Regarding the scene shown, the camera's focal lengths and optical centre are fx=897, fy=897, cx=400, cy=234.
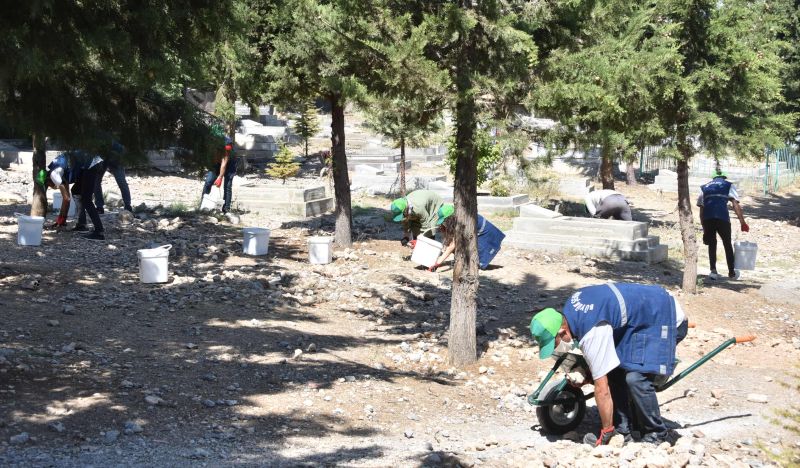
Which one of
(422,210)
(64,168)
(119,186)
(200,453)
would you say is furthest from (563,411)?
(119,186)

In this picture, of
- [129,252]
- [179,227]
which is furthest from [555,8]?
[179,227]

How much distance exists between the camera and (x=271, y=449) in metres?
5.88

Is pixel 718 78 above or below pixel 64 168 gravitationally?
above

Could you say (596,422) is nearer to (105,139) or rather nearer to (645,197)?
(105,139)

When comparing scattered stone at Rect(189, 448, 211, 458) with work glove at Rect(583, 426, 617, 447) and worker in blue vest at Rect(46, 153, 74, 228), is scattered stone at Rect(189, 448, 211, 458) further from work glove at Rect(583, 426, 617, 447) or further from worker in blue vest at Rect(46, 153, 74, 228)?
worker in blue vest at Rect(46, 153, 74, 228)

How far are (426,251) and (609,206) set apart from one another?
4.37 metres

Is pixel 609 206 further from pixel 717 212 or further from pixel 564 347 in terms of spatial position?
pixel 564 347

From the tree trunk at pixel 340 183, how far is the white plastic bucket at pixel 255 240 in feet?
4.88

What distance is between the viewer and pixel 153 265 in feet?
33.7

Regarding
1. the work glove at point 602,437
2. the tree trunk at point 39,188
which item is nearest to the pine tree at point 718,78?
the work glove at point 602,437

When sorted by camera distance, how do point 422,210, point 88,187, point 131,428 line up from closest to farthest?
1. point 131,428
2. point 88,187
3. point 422,210

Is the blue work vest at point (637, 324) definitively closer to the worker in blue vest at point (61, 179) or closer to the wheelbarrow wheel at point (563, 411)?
the wheelbarrow wheel at point (563, 411)

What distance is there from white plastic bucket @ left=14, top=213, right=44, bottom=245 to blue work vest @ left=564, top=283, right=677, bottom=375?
26.7 feet

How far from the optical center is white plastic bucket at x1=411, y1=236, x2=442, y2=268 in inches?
486
